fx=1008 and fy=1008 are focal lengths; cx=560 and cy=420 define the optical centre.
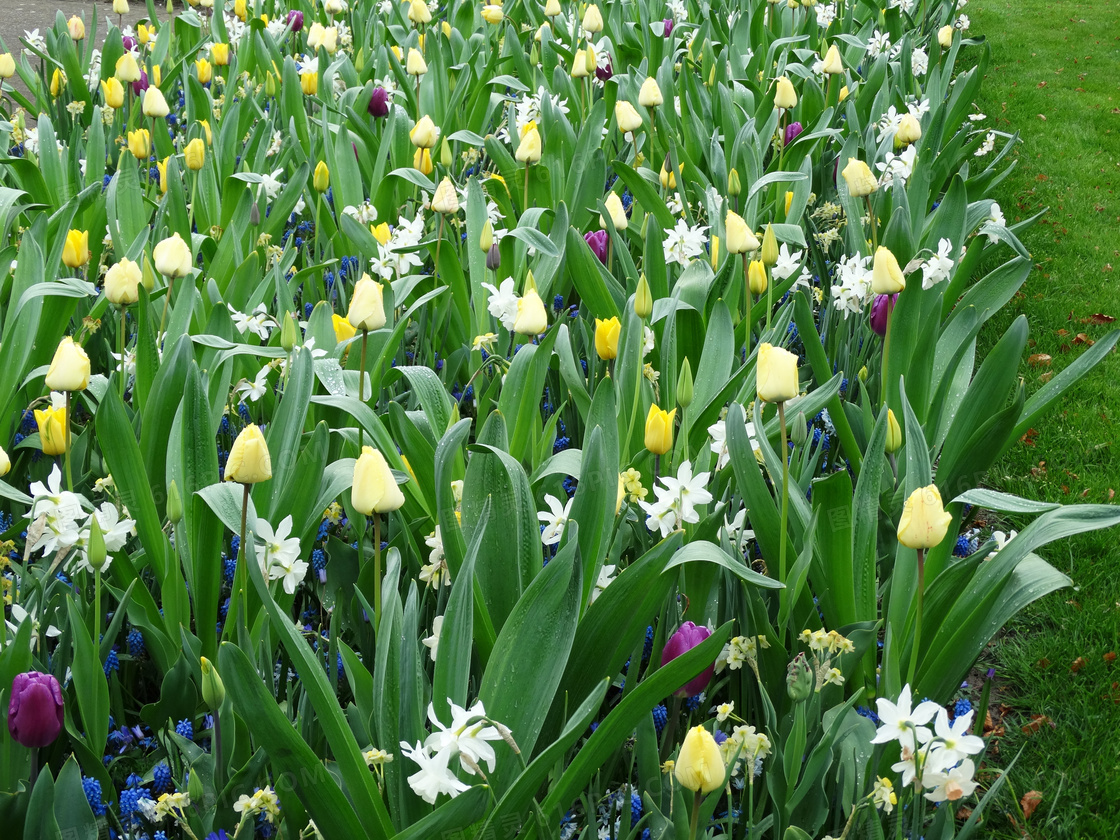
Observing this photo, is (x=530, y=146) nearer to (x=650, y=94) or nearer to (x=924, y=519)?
(x=650, y=94)

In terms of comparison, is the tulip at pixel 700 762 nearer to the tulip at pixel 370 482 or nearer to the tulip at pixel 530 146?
the tulip at pixel 370 482

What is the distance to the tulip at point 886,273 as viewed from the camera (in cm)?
163

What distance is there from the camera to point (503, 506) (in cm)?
128

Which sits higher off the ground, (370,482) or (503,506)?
(370,482)

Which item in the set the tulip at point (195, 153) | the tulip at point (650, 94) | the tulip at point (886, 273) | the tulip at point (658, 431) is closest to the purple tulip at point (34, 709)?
the tulip at point (658, 431)

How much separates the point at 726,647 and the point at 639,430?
50 centimetres

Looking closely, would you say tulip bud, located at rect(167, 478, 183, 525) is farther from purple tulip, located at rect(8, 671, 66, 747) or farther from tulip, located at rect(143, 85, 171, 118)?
tulip, located at rect(143, 85, 171, 118)

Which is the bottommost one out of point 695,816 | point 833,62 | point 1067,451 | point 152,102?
point 1067,451

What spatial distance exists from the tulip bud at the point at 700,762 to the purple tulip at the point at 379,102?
2.75m

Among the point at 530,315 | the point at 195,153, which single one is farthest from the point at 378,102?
the point at 530,315

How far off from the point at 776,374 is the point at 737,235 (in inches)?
28.2

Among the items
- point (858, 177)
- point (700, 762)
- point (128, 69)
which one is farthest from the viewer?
point (128, 69)

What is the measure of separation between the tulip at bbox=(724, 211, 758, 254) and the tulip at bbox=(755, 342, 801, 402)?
26.6 inches

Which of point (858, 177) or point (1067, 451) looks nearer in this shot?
point (858, 177)
